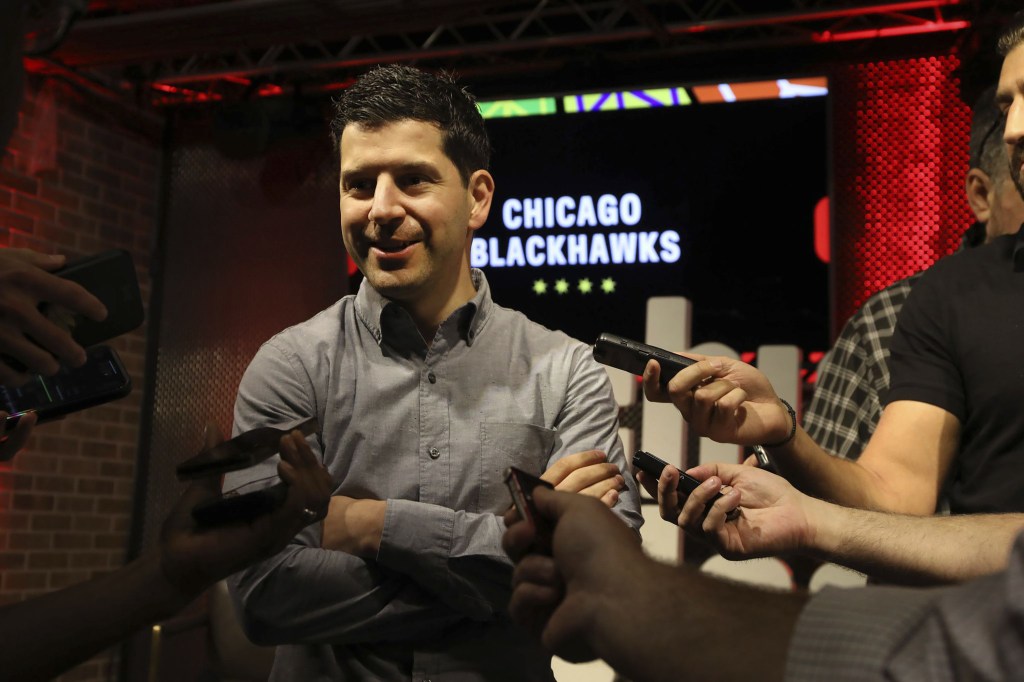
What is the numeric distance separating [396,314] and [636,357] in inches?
19.8

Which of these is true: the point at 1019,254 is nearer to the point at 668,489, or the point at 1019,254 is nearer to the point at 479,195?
the point at 668,489

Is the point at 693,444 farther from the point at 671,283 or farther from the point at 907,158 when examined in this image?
the point at 907,158

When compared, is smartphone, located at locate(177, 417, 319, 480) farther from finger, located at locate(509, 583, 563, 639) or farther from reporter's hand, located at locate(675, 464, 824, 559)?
reporter's hand, located at locate(675, 464, 824, 559)

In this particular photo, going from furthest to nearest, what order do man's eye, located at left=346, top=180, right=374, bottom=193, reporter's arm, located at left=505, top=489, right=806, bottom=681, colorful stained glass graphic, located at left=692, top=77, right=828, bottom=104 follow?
colorful stained glass graphic, located at left=692, top=77, right=828, bottom=104 < man's eye, located at left=346, top=180, right=374, bottom=193 < reporter's arm, located at left=505, top=489, right=806, bottom=681

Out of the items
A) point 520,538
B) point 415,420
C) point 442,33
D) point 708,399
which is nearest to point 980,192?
point 708,399

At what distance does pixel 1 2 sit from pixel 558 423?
1147 mm

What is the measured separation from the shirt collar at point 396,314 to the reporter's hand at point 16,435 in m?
0.59

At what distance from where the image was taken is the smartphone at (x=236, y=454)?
3.68ft

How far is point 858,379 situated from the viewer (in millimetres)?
3025

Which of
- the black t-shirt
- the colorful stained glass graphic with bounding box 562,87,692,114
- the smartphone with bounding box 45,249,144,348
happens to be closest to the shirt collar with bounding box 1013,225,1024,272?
the black t-shirt

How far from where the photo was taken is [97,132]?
5.07 meters

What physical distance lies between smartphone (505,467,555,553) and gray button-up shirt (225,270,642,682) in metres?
0.56

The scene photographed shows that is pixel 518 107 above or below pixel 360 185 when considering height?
above

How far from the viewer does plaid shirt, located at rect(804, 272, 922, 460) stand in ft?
9.62
